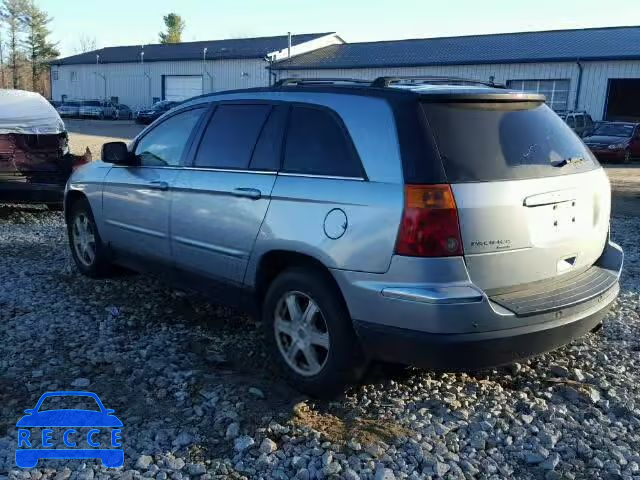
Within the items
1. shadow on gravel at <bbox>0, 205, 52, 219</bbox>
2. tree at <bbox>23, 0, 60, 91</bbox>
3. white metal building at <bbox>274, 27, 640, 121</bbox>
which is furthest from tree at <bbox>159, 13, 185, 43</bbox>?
shadow on gravel at <bbox>0, 205, 52, 219</bbox>

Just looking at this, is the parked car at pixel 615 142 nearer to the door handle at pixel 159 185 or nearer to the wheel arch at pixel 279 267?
the door handle at pixel 159 185

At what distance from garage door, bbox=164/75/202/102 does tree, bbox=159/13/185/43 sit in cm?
3488

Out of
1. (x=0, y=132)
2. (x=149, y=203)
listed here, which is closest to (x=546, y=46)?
(x=0, y=132)

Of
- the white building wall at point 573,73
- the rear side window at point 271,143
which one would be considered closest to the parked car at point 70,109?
the white building wall at point 573,73

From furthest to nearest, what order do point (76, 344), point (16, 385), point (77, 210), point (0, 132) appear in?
point (0, 132)
point (77, 210)
point (76, 344)
point (16, 385)

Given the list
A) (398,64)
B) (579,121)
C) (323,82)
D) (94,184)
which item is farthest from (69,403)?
(398,64)

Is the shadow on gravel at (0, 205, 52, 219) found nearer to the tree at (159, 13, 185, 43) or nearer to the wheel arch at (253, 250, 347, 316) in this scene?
the wheel arch at (253, 250, 347, 316)

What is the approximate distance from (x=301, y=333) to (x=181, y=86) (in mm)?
52141

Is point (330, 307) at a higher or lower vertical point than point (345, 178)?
lower

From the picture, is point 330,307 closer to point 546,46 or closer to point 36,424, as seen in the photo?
point 36,424

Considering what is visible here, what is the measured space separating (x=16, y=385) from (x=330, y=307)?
1.98 meters

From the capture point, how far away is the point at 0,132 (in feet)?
29.1

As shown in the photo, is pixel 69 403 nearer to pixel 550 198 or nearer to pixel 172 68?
Answer: pixel 550 198

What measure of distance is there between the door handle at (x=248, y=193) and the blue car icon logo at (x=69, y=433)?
150 cm
